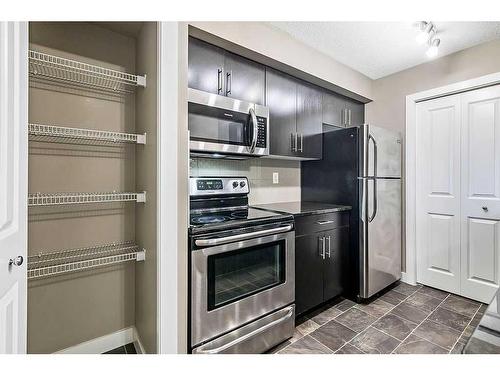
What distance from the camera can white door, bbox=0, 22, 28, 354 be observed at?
2.57 feet

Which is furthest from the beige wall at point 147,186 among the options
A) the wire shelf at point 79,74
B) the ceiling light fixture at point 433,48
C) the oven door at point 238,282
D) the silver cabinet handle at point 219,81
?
the ceiling light fixture at point 433,48

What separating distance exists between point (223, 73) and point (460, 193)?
250 cm

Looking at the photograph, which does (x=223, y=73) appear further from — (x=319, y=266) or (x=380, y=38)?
(x=319, y=266)

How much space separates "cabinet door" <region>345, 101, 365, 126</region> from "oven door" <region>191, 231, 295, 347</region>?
6.12 feet

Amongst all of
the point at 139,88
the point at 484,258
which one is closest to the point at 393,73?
the point at 484,258

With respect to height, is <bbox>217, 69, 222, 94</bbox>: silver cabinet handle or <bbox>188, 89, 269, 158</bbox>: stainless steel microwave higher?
<bbox>217, 69, 222, 94</bbox>: silver cabinet handle

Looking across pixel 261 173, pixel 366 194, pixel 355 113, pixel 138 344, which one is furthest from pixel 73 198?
pixel 355 113

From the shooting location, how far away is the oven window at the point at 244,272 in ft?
4.62

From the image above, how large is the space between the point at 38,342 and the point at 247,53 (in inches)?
91.0

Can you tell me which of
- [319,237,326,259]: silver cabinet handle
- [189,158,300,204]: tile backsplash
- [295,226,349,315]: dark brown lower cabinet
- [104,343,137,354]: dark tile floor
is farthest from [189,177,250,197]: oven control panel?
[104,343,137,354]: dark tile floor

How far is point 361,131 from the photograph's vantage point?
87.2 inches

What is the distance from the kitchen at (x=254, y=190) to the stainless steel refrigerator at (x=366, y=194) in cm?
2

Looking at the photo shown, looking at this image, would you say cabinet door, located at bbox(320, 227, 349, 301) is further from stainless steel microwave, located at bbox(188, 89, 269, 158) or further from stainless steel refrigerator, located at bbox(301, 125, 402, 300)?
stainless steel microwave, located at bbox(188, 89, 269, 158)
